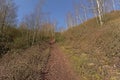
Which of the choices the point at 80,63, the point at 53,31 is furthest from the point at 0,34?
the point at 53,31

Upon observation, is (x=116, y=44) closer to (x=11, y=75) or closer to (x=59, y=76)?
(x=59, y=76)

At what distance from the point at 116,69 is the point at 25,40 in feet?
67.0

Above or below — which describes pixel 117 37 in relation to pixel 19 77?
above

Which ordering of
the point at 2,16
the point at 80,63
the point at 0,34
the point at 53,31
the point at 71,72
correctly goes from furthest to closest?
the point at 53,31, the point at 2,16, the point at 0,34, the point at 80,63, the point at 71,72

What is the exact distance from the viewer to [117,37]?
15461mm

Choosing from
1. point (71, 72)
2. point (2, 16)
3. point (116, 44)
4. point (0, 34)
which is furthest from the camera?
point (2, 16)


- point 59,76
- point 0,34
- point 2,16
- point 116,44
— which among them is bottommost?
point 59,76

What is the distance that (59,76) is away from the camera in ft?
35.6

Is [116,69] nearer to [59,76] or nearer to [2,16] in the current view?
[59,76]

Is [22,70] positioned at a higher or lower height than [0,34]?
lower

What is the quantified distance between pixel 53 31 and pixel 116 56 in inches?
1740

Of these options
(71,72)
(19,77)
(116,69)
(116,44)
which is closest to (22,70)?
(19,77)

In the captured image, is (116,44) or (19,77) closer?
(19,77)

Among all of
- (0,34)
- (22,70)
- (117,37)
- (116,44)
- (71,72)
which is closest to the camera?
(22,70)
